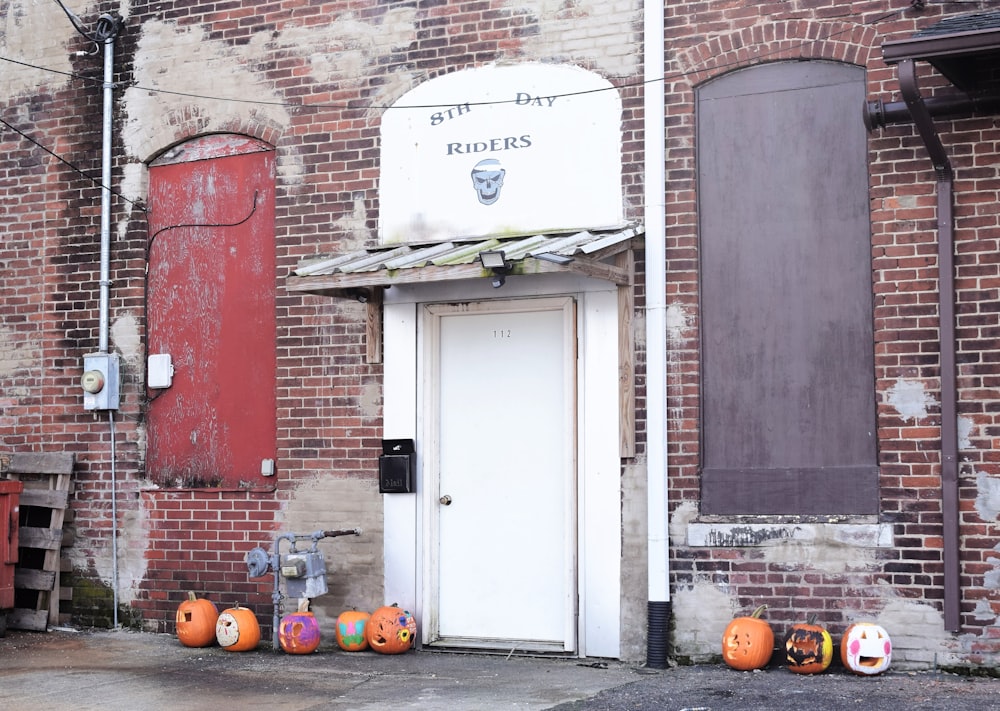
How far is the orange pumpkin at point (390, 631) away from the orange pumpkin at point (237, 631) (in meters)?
0.85

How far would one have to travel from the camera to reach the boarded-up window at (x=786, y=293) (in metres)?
8.09

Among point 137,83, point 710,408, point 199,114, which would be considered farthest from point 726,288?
point 137,83

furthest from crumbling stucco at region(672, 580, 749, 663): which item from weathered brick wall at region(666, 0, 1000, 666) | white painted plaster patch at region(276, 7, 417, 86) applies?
white painted plaster patch at region(276, 7, 417, 86)

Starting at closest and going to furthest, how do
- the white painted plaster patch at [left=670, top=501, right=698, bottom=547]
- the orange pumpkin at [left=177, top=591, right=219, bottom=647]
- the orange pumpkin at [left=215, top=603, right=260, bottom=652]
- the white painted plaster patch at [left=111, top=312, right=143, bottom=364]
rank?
1. the white painted plaster patch at [left=670, top=501, right=698, bottom=547]
2. the orange pumpkin at [left=215, top=603, right=260, bottom=652]
3. the orange pumpkin at [left=177, top=591, right=219, bottom=647]
4. the white painted plaster patch at [left=111, top=312, right=143, bottom=364]

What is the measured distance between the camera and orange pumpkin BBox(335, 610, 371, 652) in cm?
893

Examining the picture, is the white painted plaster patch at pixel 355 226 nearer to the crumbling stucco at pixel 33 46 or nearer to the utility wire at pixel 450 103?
the utility wire at pixel 450 103

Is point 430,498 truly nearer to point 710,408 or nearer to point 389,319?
point 389,319

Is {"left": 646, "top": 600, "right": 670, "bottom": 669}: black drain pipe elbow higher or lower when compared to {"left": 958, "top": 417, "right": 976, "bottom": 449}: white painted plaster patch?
lower

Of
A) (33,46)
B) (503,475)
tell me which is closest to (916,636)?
(503,475)

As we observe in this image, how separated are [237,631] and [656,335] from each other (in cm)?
352

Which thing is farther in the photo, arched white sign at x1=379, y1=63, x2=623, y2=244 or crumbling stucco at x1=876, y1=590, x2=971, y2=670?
arched white sign at x1=379, y1=63, x2=623, y2=244

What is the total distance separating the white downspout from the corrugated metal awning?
7.7 inches

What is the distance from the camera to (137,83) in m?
10.2

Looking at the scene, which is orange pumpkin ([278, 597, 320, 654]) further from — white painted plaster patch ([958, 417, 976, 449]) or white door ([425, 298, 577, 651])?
white painted plaster patch ([958, 417, 976, 449])
